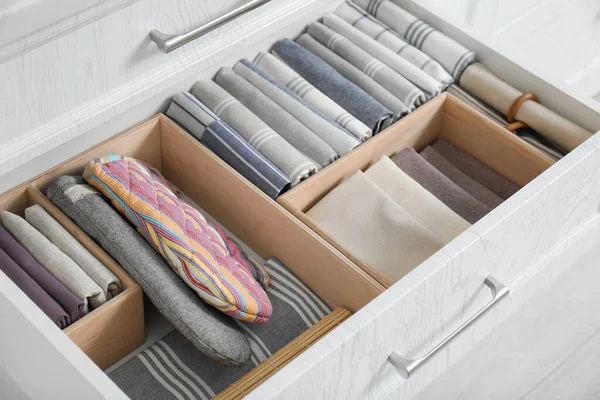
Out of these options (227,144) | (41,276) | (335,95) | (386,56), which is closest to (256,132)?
(227,144)

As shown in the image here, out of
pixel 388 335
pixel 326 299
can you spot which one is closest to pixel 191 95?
pixel 326 299

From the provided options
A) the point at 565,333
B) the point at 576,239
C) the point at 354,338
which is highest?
the point at 354,338

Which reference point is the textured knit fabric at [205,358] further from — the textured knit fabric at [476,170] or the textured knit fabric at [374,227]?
the textured knit fabric at [476,170]

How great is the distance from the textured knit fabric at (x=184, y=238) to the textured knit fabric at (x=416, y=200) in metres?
0.27

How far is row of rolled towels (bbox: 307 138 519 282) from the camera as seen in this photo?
135cm

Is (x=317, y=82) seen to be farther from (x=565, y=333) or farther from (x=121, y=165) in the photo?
(x=565, y=333)

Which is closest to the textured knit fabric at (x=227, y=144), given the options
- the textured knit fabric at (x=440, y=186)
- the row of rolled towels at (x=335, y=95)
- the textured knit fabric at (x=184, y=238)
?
the row of rolled towels at (x=335, y=95)

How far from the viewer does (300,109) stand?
1.48 meters

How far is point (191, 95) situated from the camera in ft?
4.79

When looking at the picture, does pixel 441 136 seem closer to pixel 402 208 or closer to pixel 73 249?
pixel 402 208

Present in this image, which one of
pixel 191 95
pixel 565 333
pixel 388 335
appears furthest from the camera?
pixel 565 333

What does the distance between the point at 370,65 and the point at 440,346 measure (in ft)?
1.73

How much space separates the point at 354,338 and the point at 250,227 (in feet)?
1.14

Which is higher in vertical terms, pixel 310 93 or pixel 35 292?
pixel 310 93
